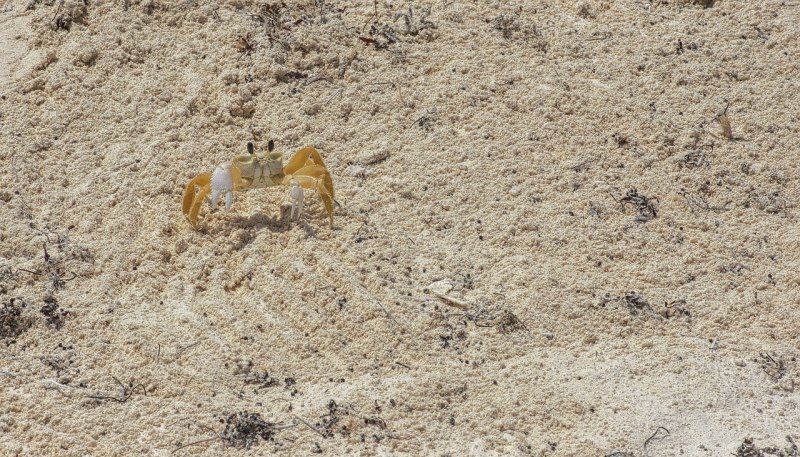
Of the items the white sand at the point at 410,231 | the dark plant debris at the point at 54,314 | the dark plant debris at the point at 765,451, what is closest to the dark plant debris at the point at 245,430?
the white sand at the point at 410,231

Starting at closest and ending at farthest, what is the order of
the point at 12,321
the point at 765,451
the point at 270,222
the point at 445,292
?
the point at 765,451 < the point at 12,321 < the point at 445,292 < the point at 270,222

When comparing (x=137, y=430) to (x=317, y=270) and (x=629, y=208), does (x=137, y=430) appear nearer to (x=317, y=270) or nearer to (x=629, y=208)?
(x=317, y=270)

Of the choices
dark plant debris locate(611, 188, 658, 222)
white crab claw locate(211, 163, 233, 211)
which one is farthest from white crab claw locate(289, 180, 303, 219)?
dark plant debris locate(611, 188, 658, 222)

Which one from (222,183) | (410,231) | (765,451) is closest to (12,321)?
(222,183)

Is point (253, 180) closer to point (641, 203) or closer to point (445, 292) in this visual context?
point (445, 292)

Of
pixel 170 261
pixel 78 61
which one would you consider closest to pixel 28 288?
pixel 170 261

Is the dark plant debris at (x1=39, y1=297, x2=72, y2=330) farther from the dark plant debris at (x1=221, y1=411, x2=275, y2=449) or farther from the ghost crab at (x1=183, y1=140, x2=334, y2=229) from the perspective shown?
the dark plant debris at (x1=221, y1=411, x2=275, y2=449)
